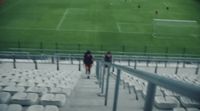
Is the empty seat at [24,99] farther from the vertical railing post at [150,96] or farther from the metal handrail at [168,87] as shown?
the vertical railing post at [150,96]

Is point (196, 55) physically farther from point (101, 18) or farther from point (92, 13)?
point (92, 13)

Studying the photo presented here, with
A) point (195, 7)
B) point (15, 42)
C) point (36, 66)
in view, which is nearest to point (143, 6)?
point (195, 7)

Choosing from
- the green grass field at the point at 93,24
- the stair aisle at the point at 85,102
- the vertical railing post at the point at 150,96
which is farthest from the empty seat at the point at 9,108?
the green grass field at the point at 93,24

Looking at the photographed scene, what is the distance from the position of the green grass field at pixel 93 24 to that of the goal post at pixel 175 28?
2.16 ft

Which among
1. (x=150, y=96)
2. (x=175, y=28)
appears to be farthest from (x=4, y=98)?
(x=175, y=28)

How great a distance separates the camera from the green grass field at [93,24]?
23.5m

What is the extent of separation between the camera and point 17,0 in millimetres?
37875

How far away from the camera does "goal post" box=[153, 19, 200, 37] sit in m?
27.4

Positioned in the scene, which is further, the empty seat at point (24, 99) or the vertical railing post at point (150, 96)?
the empty seat at point (24, 99)

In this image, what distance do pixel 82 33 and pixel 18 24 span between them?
6.02 metres

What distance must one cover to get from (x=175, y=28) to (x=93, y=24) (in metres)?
7.39

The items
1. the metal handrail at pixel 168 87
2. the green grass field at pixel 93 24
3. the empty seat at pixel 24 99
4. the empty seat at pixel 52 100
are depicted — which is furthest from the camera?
the green grass field at pixel 93 24

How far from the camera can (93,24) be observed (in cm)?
2861

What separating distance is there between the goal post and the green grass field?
660 mm
